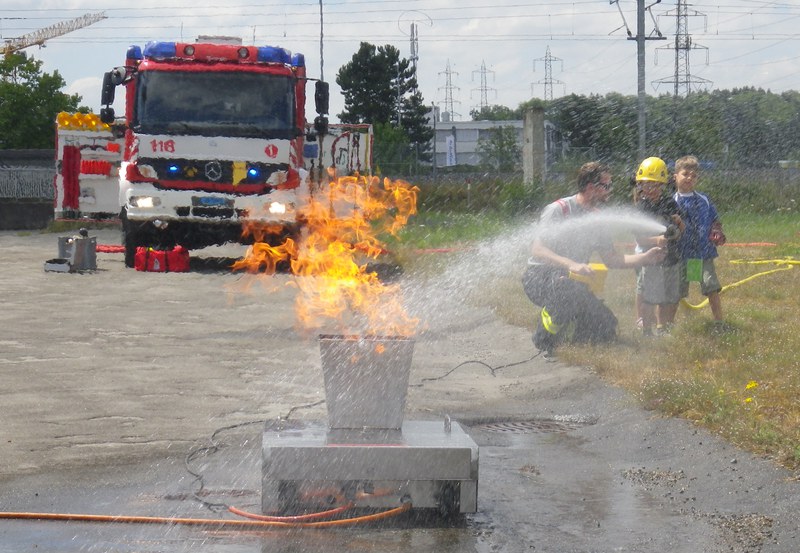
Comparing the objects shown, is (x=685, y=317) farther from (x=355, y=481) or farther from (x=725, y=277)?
(x=355, y=481)

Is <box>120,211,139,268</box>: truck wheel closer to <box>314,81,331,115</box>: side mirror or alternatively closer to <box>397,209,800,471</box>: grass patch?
<box>314,81,331,115</box>: side mirror

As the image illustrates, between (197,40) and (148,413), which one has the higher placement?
(197,40)

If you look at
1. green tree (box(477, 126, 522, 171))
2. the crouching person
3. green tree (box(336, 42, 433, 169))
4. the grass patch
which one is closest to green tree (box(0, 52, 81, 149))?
green tree (box(336, 42, 433, 169))

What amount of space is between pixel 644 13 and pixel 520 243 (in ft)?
80.9

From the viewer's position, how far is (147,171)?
60.3 feet

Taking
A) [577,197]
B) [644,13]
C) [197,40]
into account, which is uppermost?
[644,13]

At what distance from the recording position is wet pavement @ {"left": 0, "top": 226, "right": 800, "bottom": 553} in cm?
573

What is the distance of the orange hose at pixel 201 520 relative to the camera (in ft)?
19.3

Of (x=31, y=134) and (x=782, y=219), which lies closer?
(x=782, y=219)

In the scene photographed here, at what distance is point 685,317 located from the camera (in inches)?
459

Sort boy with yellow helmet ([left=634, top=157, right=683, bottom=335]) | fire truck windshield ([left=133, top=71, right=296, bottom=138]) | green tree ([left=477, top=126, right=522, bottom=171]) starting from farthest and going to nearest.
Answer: green tree ([left=477, top=126, right=522, bottom=171]) → fire truck windshield ([left=133, top=71, right=296, bottom=138]) → boy with yellow helmet ([left=634, top=157, right=683, bottom=335])

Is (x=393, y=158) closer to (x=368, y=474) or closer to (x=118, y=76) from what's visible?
(x=118, y=76)

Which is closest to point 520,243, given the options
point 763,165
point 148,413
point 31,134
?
point 148,413

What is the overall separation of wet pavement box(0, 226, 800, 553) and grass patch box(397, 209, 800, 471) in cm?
19
